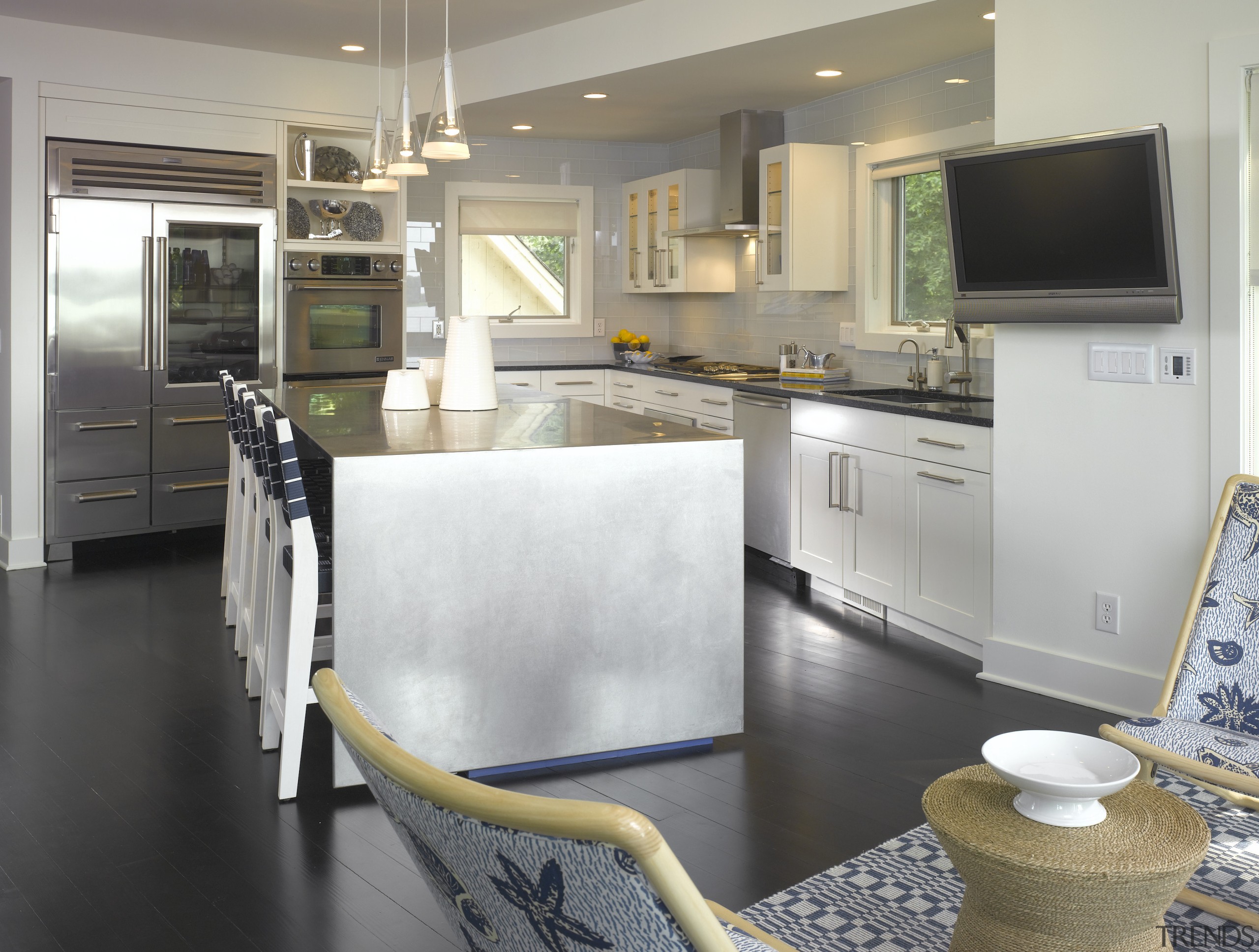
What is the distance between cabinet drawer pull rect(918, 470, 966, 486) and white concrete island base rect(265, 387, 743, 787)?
1.22 metres

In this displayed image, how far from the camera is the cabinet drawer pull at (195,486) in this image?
5938mm

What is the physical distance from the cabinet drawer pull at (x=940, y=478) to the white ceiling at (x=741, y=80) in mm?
1695

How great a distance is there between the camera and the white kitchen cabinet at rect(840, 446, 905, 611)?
437cm

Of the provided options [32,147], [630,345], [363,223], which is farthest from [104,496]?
[630,345]

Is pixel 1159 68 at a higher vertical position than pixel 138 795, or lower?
higher

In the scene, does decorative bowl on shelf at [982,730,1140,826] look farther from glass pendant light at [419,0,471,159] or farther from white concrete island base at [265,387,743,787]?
glass pendant light at [419,0,471,159]

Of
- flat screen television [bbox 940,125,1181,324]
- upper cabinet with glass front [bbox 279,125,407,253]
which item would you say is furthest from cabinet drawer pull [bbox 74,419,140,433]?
flat screen television [bbox 940,125,1181,324]

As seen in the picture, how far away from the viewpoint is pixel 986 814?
1.70m

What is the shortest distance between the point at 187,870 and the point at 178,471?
153 inches

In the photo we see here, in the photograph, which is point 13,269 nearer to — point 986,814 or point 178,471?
point 178,471

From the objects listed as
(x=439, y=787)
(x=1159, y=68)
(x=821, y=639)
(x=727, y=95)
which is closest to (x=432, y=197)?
(x=727, y=95)

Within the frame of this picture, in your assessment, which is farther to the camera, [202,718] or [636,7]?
[636,7]

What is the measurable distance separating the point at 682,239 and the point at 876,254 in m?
1.62

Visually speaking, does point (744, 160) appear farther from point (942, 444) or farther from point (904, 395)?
point (942, 444)
